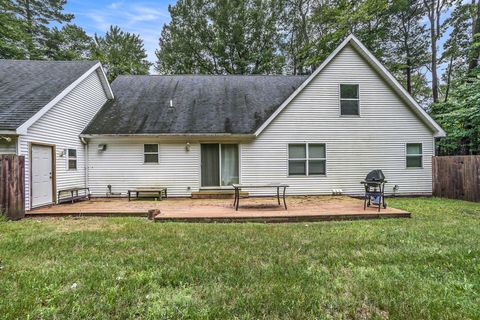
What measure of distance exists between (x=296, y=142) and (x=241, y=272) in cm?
826

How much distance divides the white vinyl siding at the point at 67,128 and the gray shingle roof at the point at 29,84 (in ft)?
1.23

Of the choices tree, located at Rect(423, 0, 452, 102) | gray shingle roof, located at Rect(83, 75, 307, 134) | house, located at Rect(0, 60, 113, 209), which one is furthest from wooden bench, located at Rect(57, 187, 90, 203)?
tree, located at Rect(423, 0, 452, 102)

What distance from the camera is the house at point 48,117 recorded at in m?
8.15

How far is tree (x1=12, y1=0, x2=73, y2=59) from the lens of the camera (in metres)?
22.2

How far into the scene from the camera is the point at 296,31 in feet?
81.5

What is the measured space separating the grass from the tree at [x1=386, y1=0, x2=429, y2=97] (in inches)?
752

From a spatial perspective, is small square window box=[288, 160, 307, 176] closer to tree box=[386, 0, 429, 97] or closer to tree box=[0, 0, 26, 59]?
tree box=[386, 0, 429, 97]

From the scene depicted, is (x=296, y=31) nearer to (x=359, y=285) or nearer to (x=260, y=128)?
(x=260, y=128)

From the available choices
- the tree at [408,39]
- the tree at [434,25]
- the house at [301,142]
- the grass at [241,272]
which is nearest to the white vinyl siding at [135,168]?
the house at [301,142]

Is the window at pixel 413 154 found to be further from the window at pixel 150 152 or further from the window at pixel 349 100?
the window at pixel 150 152

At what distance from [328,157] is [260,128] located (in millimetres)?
3118

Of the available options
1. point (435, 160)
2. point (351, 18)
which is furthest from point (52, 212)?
point (351, 18)

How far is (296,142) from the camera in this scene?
11383mm

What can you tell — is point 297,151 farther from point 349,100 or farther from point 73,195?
point 73,195
